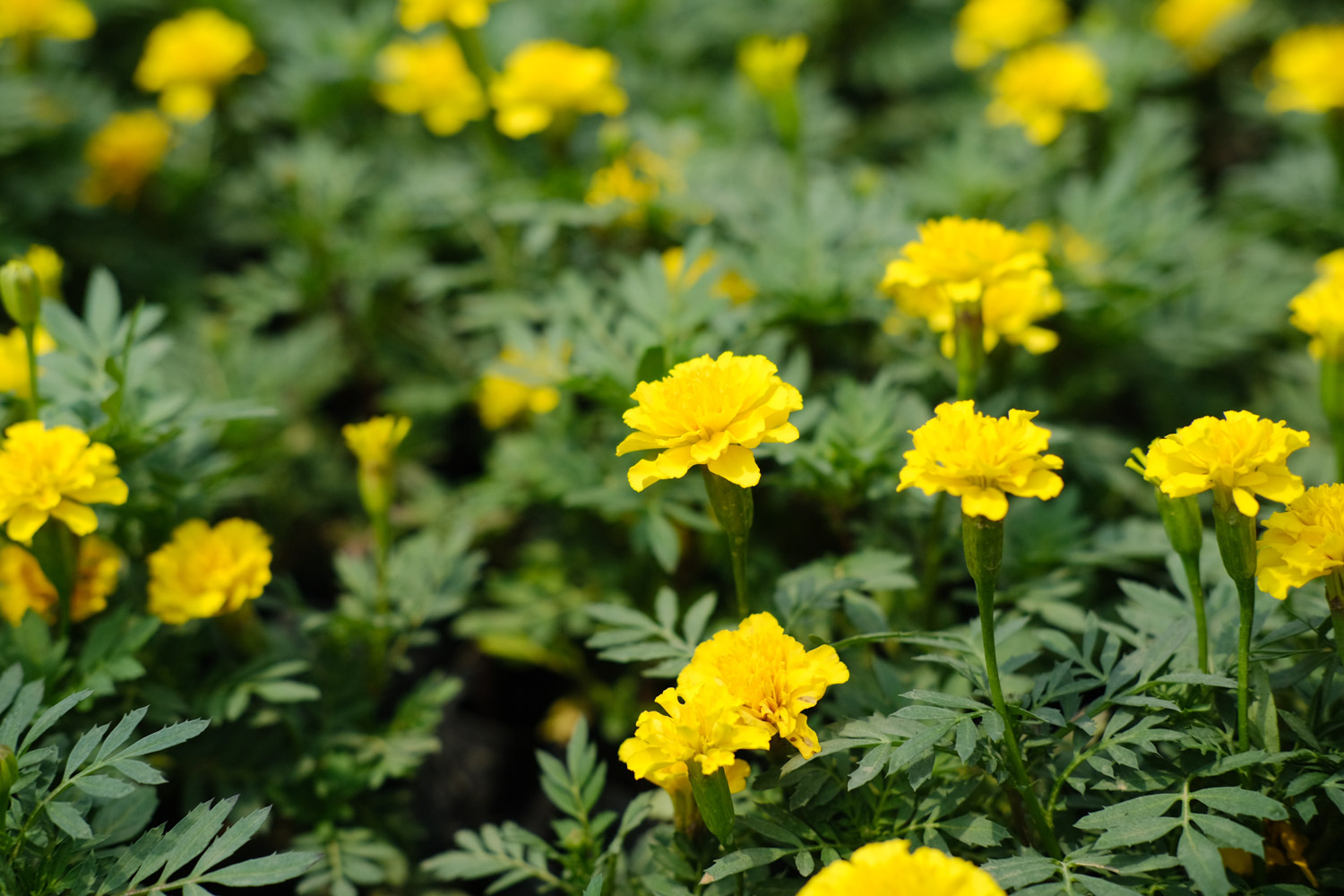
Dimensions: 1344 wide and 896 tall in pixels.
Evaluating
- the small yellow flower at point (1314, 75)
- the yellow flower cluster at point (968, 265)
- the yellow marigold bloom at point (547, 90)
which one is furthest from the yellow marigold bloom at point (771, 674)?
the small yellow flower at point (1314, 75)

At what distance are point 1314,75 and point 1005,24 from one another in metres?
0.64

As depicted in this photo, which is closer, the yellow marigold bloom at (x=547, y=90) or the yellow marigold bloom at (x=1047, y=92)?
the yellow marigold bloom at (x=547, y=90)

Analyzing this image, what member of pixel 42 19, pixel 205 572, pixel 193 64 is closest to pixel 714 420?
pixel 205 572

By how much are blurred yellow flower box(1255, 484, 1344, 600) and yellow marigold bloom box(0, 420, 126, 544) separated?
4.15ft

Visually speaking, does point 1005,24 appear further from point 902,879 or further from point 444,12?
point 902,879

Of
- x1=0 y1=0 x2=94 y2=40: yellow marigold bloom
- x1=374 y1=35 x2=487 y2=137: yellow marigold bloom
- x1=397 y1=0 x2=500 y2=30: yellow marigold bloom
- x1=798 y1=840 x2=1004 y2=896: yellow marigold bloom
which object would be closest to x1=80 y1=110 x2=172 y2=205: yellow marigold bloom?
x1=0 y1=0 x2=94 y2=40: yellow marigold bloom

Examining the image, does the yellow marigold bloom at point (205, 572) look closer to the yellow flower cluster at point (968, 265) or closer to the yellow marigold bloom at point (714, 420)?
the yellow marigold bloom at point (714, 420)

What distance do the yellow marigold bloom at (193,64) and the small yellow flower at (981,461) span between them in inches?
78.1

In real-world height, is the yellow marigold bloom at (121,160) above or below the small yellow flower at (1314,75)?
below

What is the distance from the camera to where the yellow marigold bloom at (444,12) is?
182 cm

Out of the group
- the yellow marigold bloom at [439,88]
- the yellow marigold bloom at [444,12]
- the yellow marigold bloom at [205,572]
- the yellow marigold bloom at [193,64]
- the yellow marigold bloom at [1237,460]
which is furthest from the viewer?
the yellow marigold bloom at [193,64]

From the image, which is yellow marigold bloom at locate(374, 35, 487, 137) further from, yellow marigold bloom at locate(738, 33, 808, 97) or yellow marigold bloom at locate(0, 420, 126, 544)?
yellow marigold bloom at locate(0, 420, 126, 544)

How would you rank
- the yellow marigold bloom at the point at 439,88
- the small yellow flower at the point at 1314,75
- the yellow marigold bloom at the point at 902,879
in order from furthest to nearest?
the yellow marigold bloom at the point at 439,88
the small yellow flower at the point at 1314,75
the yellow marigold bloom at the point at 902,879

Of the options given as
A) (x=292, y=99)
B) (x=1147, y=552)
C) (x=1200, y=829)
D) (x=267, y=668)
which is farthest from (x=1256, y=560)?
(x=292, y=99)
